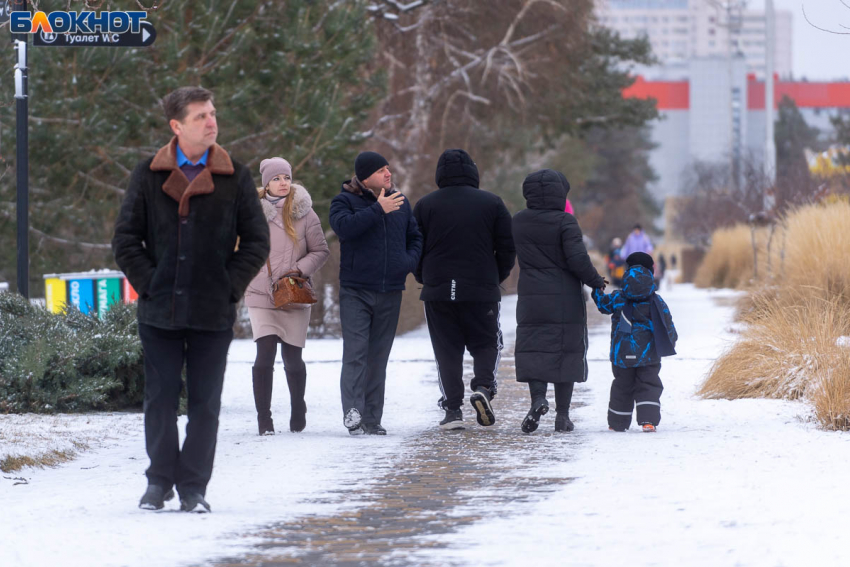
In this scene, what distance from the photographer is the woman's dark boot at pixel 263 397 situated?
842cm

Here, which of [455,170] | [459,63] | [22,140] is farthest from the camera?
[459,63]

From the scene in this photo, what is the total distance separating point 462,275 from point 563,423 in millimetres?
1129

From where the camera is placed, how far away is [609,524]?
530 cm

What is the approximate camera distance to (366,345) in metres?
8.41

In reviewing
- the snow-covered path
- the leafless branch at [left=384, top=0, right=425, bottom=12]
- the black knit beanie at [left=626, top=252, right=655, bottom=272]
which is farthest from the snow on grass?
the leafless branch at [left=384, top=0, right=425, bottom=12]

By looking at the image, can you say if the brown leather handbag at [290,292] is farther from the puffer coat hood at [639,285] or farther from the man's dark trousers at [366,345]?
the puffer coat hood at [639,285]

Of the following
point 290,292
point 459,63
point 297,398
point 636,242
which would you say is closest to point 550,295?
point 290,292

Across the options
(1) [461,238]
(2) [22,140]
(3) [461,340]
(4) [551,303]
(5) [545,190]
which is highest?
(2) [22,140]

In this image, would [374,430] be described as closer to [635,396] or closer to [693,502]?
[635,396]

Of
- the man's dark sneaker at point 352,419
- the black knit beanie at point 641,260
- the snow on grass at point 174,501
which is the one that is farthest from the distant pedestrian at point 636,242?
the man's dark sneaker at point 352,419

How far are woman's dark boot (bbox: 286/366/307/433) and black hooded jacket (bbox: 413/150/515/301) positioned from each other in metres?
0.93

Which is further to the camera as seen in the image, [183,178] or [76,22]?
[76,22]

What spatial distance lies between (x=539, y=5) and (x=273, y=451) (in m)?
18.9

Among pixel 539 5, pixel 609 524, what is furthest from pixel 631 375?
pixel 539 5
